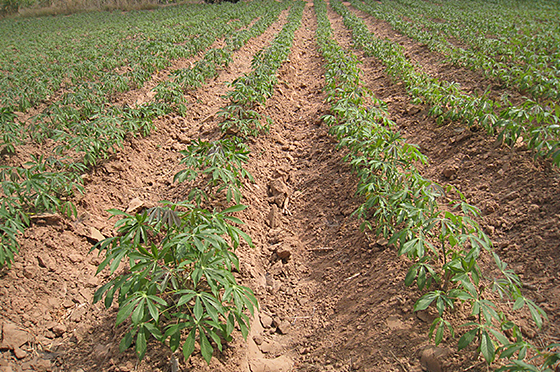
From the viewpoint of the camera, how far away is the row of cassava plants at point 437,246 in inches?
61.6

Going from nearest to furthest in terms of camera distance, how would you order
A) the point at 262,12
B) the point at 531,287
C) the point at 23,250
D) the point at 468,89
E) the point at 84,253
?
1. the point at 531,287
2. the point at 23,250
3. the point at 84,253
4. the point at 468,89
5. the point at 262,12

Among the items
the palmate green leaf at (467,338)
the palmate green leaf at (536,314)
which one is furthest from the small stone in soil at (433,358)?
the palmate green leaf at (536,314)

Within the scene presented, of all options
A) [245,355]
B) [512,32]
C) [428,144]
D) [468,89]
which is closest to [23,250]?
[245,355]

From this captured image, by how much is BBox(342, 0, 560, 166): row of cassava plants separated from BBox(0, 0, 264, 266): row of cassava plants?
3.89 metres

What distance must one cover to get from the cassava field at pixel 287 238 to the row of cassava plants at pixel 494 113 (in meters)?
0.04

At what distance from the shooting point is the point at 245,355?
6.39ft

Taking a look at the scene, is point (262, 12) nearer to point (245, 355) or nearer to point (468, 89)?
point (468, 89)

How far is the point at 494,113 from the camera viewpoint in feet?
11.8

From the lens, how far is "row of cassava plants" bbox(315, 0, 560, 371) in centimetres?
156

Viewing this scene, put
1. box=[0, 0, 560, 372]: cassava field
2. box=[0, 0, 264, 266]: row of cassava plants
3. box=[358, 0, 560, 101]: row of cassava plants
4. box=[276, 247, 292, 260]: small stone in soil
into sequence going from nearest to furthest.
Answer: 1. box=[0, 0, 560, 372]: cassava field
2. box=[0, 0, 264, 266]: row of cassava plants
3. box=[276, 247, 292, 260]: small stone in soil
4. box=[358, 0, 560, 101]: row of cassava plants

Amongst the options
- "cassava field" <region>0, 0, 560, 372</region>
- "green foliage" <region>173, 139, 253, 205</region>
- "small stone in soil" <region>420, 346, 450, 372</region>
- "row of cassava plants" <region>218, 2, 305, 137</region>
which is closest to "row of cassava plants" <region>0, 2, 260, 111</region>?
"cassava field" <region>0, 0, 560, 372</region>

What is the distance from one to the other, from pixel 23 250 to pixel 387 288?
2.84 metres

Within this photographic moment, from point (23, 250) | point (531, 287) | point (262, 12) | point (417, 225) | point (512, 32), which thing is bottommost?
point (531, 287)

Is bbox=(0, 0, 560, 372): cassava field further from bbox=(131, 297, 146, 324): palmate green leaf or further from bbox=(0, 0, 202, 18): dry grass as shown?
bbox=(0, 0, 202, 18): dry grass
